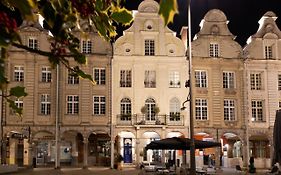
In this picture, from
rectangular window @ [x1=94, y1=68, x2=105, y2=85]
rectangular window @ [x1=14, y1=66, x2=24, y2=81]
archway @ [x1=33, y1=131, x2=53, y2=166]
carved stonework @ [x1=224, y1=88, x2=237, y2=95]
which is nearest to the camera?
rectangular window @ [x1=14, y1=66, x2=24, y2=81]

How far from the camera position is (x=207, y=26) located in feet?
141

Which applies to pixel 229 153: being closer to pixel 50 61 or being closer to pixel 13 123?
pixel 13 123

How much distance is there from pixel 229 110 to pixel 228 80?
2585 millimetres

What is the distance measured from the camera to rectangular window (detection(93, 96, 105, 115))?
41.5 m

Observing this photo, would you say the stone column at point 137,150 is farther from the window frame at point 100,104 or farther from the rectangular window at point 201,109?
the rectangular window at point 201,109

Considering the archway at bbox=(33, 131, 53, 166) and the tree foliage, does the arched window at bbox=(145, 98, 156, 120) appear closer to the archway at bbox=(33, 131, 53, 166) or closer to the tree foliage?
the archway at bbox=(33, 131, 53, 166)

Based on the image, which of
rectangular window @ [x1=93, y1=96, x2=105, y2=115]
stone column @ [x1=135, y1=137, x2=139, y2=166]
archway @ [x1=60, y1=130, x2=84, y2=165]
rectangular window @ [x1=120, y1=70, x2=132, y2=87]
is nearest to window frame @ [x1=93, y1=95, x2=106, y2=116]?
rectangular window @ [x1=93, y1=96, x2=105, y2=115]

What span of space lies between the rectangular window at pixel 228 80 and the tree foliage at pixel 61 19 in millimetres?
40907

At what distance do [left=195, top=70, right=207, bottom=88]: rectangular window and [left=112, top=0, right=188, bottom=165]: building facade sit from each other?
102 cm

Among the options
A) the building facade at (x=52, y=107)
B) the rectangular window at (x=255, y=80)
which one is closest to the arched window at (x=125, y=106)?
the building facade at (x=52, y=107)

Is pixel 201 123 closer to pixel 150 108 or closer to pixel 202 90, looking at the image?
pixel 202 90

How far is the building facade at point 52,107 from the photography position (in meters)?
40.2

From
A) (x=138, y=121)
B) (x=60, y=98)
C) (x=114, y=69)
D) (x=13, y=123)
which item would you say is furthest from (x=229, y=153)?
(x=13, y=123)

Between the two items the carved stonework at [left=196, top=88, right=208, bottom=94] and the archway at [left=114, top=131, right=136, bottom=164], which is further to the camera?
the carved stonework at [left=196, top=88, right=208, bottom=94]
